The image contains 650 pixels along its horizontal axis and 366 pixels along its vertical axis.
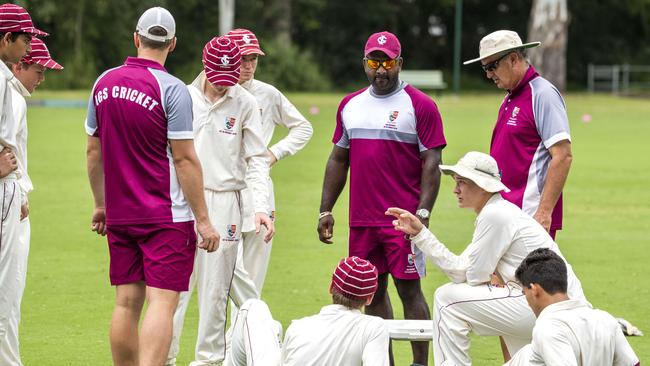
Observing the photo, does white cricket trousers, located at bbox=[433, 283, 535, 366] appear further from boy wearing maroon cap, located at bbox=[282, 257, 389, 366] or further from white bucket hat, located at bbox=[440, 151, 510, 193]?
boy wearing maroon cap, located at bbox=[282, 257, 389, 366]

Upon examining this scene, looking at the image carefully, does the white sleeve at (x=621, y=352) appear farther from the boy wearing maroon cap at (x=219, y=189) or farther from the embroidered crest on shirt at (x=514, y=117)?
the boy wearing maroon cap at (x=219, y=189)

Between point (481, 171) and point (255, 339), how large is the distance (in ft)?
6.20

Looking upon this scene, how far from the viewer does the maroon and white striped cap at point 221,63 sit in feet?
27.7

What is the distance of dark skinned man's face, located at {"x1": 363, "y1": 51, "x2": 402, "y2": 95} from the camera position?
8.75 m

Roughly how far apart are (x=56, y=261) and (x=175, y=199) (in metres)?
6.55

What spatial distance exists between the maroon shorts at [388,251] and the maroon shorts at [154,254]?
1680 millimetres

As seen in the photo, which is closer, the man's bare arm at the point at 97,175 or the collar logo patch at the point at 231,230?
the man's bare arm at the point at 97,175

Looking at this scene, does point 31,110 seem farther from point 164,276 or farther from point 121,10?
point 164,276

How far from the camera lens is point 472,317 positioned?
7.62 metres

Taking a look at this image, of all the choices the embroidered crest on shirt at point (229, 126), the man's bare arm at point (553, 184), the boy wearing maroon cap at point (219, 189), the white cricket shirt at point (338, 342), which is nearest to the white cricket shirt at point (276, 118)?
the boy wearing maroon cap at point (219, 189)

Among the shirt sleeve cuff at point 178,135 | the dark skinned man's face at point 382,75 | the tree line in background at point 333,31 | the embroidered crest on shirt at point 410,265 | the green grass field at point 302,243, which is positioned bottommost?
the tree line in background at point 333,31

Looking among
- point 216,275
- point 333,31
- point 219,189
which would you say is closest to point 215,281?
point 216,275

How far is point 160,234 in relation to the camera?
24.4 ft

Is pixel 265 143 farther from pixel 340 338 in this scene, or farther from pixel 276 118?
pixel 340 338
